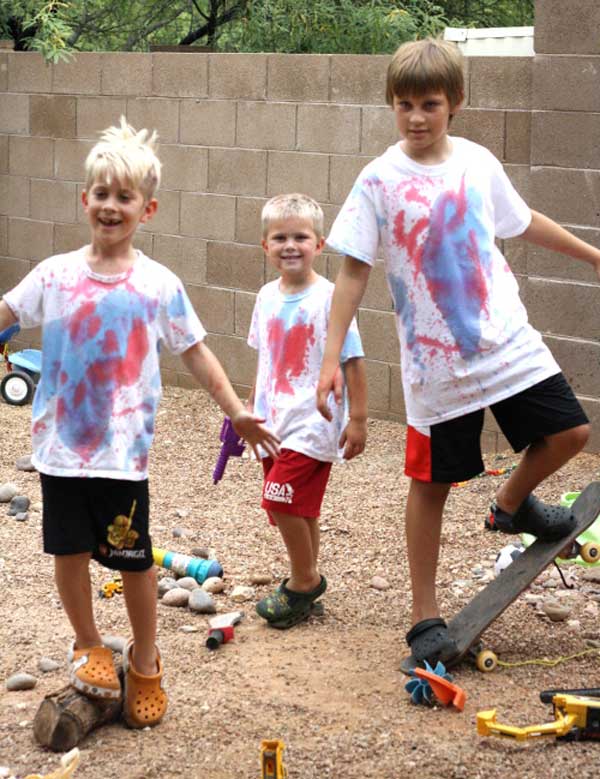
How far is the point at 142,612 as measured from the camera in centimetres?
363

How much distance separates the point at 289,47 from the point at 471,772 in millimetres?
6360

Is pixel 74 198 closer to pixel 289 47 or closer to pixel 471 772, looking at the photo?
pixel 289 47

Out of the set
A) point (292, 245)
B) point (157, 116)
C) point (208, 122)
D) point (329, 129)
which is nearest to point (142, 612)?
point (292, 245)

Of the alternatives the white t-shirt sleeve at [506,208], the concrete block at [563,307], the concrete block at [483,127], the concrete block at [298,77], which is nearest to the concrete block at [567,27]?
the concrete block at [483,127]

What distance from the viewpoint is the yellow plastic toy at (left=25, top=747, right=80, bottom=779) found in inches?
124

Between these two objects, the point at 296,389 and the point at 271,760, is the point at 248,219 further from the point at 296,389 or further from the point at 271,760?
the point at 271,760

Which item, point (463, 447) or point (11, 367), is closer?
point (463, 447)

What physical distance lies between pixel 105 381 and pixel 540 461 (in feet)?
4.39

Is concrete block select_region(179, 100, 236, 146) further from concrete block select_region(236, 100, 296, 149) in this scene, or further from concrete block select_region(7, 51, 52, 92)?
concrete block select_region(7, 51, 52, 92)

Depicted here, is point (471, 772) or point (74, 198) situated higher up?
point (74, 198)

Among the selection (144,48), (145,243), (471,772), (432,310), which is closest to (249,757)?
(471,772)

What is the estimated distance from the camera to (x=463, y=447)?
392 cm

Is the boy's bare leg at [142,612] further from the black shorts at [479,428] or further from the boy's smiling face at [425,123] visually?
the boy's smiling face at [425,123]

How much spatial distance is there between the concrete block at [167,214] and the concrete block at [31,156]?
1.00m
